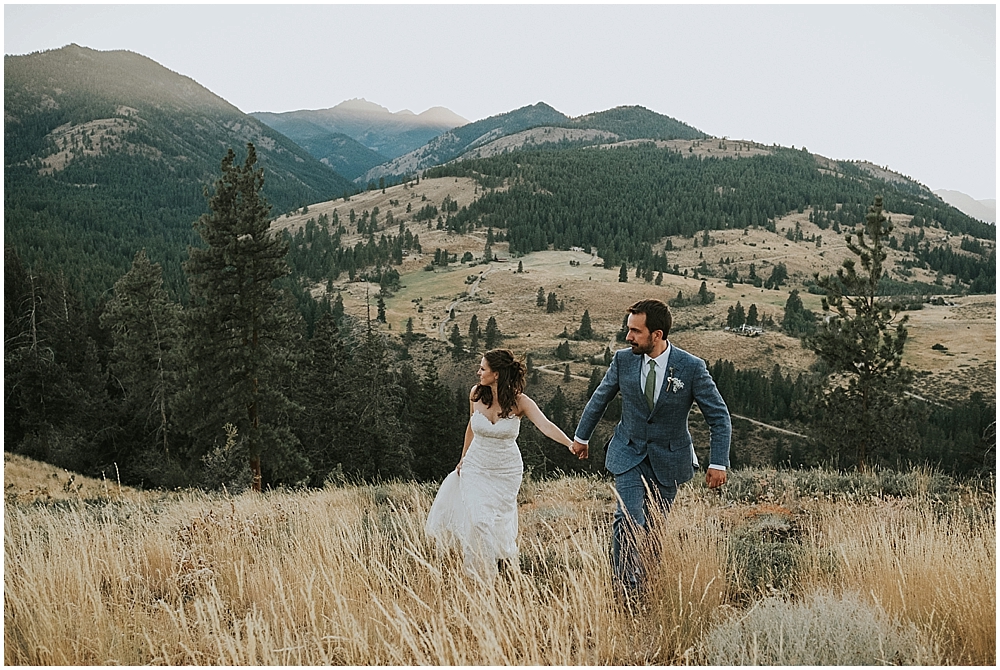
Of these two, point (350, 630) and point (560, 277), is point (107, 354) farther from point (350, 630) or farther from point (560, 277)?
point (560, 277)

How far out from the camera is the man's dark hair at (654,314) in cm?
414

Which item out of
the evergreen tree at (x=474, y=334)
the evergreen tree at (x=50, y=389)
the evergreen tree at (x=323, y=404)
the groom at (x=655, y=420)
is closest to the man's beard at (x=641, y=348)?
the groom at (x=655, y=420)

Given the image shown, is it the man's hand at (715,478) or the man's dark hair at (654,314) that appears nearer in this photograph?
the man's hand at (715,478)

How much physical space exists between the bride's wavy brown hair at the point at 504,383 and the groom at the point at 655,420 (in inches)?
30.0

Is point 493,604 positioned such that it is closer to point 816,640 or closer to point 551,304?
point 816,640

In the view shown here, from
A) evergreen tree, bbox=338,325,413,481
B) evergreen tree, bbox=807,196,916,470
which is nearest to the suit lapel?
evergreen tree, bbox=807,196,916,470

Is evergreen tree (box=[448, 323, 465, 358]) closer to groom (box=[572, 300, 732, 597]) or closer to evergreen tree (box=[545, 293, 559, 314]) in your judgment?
evergreen tree (box=[545, 293, 559, 314])

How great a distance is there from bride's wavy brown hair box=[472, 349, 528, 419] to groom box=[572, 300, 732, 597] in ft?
2.50

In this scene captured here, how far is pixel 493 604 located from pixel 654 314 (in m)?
2.03

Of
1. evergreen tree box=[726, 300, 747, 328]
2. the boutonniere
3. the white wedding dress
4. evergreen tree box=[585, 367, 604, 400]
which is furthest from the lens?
evergreen tree box=[726, 300, 747, 328]

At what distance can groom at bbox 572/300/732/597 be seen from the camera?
406 centimetres

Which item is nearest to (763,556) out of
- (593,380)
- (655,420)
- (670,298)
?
(655,420)

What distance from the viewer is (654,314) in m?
4.15

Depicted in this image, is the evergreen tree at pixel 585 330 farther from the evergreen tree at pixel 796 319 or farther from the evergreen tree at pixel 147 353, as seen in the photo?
the evergreen tree at pixel 147 353
